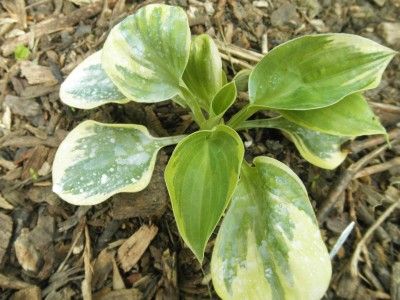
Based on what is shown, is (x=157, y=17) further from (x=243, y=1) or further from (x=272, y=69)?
(x=243, y=1)

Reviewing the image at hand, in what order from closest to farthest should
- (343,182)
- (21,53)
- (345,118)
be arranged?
(345,118) → (343,182) → (21,53)

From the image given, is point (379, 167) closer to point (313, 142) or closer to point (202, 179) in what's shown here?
point (313, 142)

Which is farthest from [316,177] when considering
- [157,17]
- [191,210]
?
[157,17]

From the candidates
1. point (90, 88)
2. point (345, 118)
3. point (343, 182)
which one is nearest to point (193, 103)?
point (90, 88)

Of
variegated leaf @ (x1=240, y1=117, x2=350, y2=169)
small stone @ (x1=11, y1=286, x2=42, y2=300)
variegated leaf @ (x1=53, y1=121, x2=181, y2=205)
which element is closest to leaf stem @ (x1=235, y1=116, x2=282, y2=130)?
variegated leaf @ (x1=240, y1=117, x2=350, y2=169)

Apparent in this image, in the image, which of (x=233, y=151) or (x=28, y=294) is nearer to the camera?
(x=233, y=151)

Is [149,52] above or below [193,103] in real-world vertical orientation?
above

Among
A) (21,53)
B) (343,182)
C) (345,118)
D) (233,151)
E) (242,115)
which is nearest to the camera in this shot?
(233,151)

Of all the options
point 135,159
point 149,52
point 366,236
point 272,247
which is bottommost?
point 366,236
